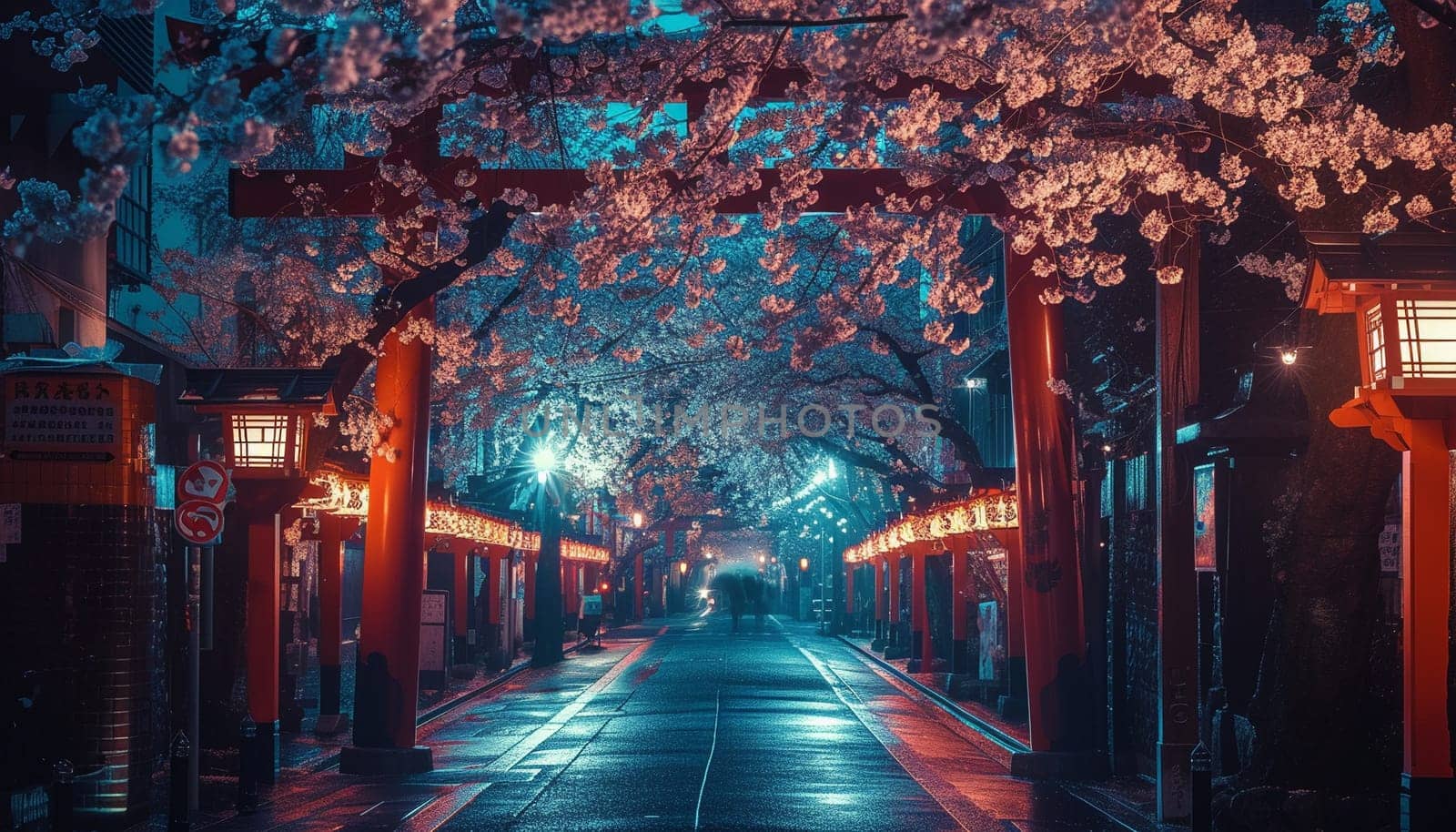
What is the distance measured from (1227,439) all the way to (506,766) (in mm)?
9467

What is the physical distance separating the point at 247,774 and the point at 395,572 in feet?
14.9

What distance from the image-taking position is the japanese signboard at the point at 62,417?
46.3ft

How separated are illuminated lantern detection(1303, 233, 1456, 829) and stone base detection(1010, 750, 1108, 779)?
9.32 meters

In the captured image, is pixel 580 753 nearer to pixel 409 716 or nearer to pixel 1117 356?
pixel 409 716

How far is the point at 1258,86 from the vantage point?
11.4 meters

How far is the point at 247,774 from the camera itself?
14898mm

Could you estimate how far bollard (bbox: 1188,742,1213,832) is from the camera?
1115cm

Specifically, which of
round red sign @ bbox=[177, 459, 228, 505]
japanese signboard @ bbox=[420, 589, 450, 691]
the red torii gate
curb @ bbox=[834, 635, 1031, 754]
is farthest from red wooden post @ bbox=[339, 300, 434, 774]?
japanese signboard @ bbox=[420, 589, 450, 691]

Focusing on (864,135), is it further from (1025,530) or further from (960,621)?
(960,621)

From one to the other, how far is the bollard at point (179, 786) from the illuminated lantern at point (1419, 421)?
9.17 metres

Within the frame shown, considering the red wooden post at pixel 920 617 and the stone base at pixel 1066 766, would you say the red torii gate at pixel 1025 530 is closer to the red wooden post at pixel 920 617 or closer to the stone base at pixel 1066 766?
the stone base at pixel 1066 766

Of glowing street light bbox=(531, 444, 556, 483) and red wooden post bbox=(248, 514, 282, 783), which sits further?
glowing street light bbox=(531, 444, 556, 483)

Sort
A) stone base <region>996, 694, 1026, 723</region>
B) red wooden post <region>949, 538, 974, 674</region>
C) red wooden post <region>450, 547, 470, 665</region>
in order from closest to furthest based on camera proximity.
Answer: stone base <region>996, 694, 1026, 723</region> → red wooden post <region>949, 538, 974, 674</region> → red wooden post <region>450, 547, 470, 665</region>

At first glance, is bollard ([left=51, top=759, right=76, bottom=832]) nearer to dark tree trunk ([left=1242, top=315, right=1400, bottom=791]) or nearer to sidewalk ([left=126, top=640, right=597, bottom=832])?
sidewalk ([left=126, top=640, right=597, bottom=832])
